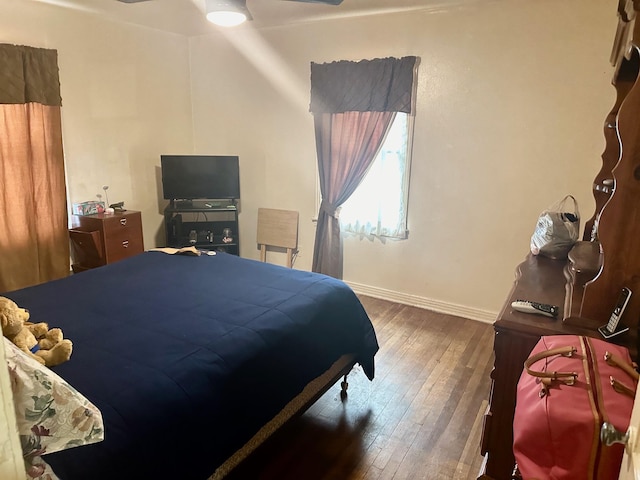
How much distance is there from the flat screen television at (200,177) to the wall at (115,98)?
0.36 meters

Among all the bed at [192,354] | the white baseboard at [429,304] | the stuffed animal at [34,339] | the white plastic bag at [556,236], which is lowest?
the white baseboard at [429,304]

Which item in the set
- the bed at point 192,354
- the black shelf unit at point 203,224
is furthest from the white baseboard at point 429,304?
the bed at point 192,354

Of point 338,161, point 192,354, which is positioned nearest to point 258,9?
point 338,161

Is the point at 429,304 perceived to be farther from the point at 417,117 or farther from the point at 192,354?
the point at 192,354

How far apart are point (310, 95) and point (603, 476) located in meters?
3.76

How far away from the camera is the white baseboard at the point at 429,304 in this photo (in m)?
3.77

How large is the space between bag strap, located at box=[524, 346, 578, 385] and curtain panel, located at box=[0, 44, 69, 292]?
3.76 m

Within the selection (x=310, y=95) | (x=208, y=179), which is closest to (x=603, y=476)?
(x=310, y=95)

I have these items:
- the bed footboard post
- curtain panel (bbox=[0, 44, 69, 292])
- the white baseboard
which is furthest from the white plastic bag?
curtain panel (bbox=[0, 44, 69, 292])

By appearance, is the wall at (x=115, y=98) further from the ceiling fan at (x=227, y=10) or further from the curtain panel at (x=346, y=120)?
the ceiling fan at (x=227, y=10)

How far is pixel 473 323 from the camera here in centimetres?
371

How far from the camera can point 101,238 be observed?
3855 mm

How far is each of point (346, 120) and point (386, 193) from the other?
743mm

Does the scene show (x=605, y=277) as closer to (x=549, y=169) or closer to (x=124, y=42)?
(x=549, y=169)
